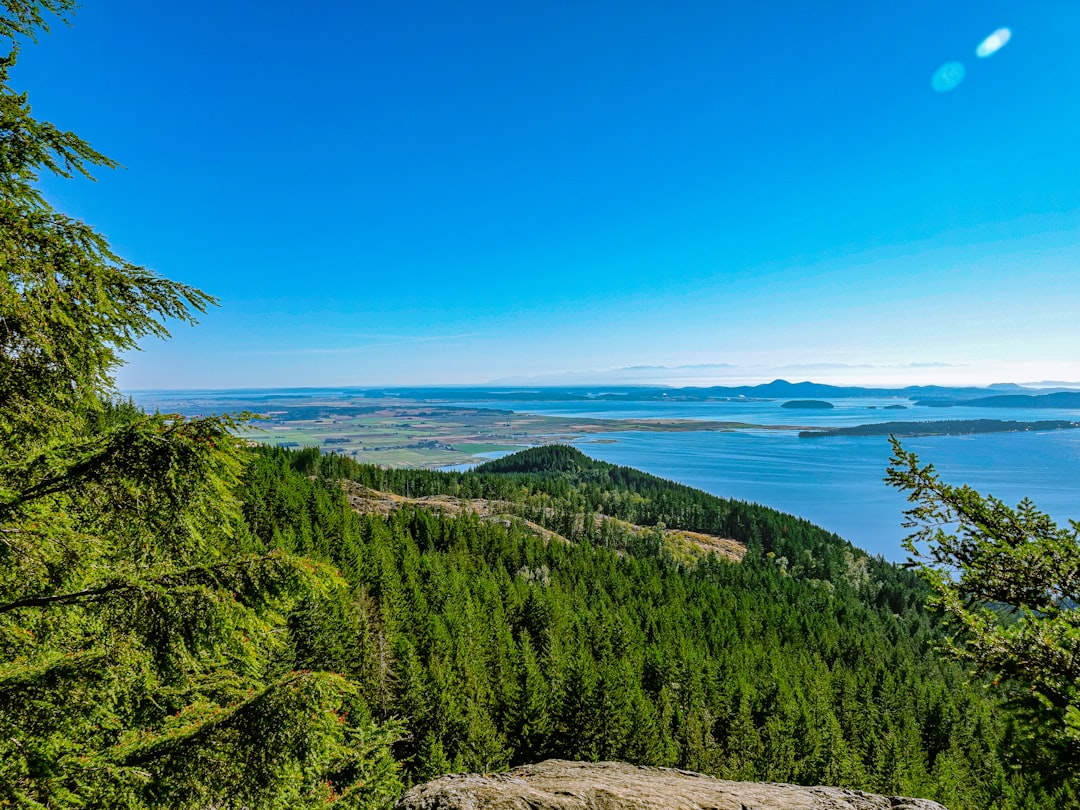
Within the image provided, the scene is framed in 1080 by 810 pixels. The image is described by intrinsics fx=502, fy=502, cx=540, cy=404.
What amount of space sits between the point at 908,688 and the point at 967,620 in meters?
59.2

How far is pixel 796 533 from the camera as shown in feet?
326

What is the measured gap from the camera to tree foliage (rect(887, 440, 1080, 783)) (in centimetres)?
501

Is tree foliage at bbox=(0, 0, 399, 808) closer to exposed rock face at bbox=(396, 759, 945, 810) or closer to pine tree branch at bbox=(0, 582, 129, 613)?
pine tree branch at bbox=(0, 582, 129, 613)

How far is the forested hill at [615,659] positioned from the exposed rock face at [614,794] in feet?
10.7

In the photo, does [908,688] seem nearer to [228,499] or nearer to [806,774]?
[806,774]

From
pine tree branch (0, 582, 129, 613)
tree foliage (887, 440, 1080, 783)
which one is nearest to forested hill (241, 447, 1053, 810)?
tree foliage (887, 440, 1080, 783)

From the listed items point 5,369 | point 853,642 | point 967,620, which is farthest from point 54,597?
point 853,642

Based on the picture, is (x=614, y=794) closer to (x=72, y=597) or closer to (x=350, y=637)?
(x=72, y=597)

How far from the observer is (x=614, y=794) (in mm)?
7207

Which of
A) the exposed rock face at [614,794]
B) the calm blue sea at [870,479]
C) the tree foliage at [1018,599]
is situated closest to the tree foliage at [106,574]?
the exposed rock face at [614,794]

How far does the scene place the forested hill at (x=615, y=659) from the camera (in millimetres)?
25578

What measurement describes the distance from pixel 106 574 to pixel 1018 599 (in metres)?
9.12

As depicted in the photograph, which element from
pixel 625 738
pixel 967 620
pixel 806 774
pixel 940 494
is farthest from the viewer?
pixel 806 774

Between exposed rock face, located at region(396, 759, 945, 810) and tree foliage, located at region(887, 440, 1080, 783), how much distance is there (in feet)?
10.1
